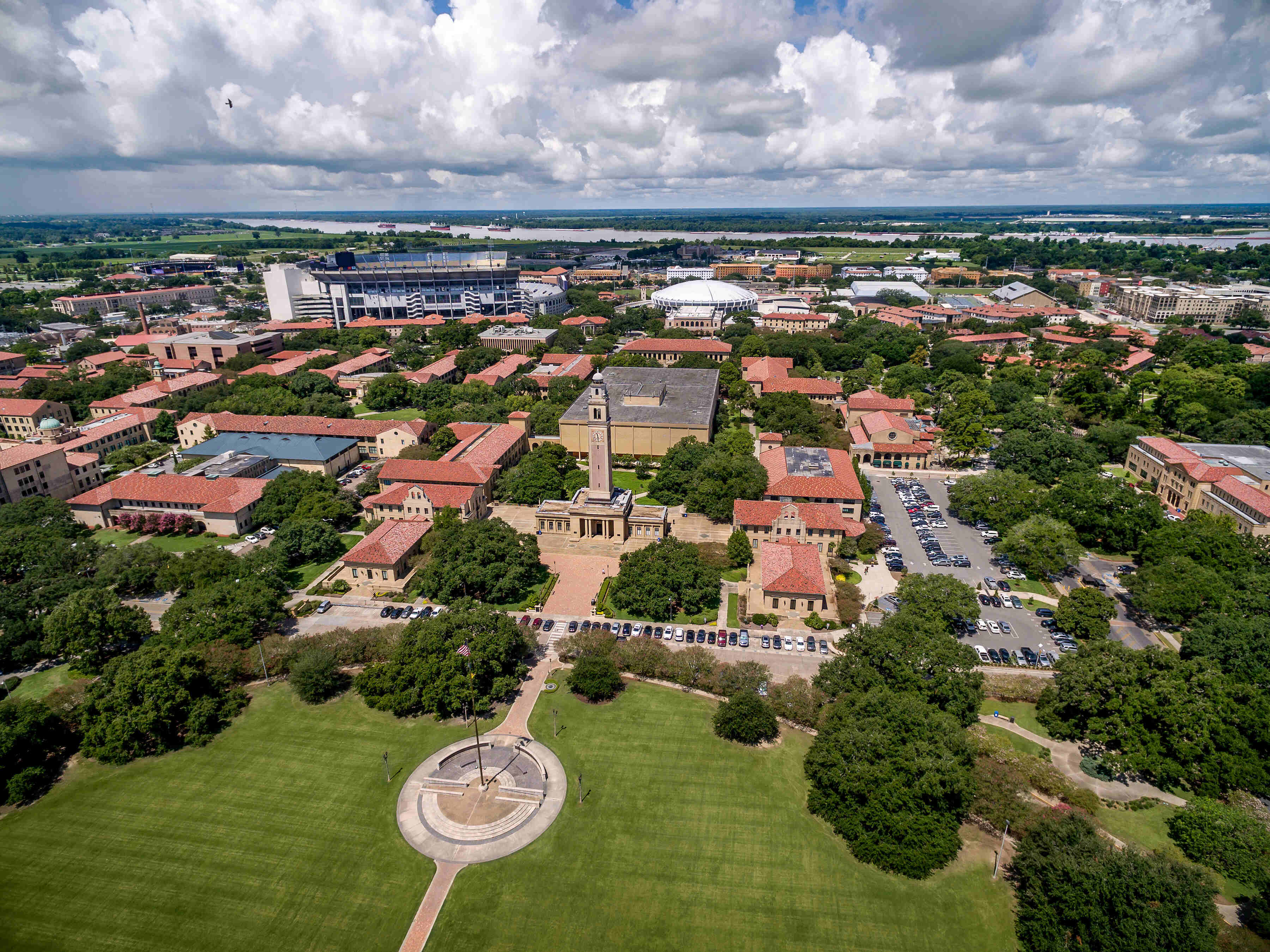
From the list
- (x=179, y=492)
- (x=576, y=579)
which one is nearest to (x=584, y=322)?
(x=179, y=492)

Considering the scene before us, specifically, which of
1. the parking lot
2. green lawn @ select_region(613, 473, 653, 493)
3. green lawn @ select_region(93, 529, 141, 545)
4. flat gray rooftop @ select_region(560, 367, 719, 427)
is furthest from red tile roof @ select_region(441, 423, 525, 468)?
the parking lot

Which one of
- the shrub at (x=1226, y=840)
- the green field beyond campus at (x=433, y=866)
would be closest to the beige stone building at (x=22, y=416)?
the green field beyond campus at (x=433, y=866)

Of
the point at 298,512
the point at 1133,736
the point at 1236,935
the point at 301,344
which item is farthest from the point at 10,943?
the point at 301,344

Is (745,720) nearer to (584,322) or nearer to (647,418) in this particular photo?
(647,418)

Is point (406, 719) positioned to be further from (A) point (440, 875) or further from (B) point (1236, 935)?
(B) point (1236, 935)

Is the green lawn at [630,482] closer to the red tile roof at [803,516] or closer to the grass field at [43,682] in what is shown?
the red tile roof at [803,516]

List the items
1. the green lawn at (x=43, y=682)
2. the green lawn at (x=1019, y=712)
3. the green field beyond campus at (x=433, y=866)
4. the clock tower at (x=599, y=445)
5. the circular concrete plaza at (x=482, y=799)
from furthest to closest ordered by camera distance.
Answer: the clock tower at (x=599, y=445) < the green lawn at (x=43, y=682) < the green lawn at (x=1019, y=712) < the circular concrete plaza at (x=482, y=799) < the green field beyond campus at (x=433, y=866)
